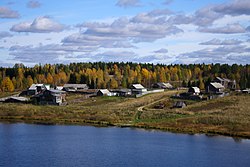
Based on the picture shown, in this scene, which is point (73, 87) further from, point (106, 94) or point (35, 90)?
point (106, 94)

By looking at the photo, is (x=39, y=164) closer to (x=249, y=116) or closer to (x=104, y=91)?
(x=249, y=116)

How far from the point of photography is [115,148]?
164 feet

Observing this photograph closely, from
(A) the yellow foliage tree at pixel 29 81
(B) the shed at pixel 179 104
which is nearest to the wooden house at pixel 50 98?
(B) the shed at pixel 179 104

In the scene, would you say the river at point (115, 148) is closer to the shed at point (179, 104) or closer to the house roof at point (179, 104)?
the shed at point (179, 104)

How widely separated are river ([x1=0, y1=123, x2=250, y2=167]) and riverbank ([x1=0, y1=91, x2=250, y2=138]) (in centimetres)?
549

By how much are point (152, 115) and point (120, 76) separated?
264 ft

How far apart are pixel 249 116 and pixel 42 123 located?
35.6 m

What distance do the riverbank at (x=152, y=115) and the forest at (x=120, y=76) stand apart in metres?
30.4

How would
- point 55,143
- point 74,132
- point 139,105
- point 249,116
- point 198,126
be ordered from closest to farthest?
point 55,143
point 74,132
point 198,126
point 249,116
point 139,105

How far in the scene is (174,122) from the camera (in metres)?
69.8

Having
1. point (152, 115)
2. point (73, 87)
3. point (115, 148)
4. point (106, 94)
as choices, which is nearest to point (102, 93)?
point (106, 94)

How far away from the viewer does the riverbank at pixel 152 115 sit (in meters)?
66.4

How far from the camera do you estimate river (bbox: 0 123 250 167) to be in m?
42.8

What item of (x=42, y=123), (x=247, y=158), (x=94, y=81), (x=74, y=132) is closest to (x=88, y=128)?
(x=74, y=132)
